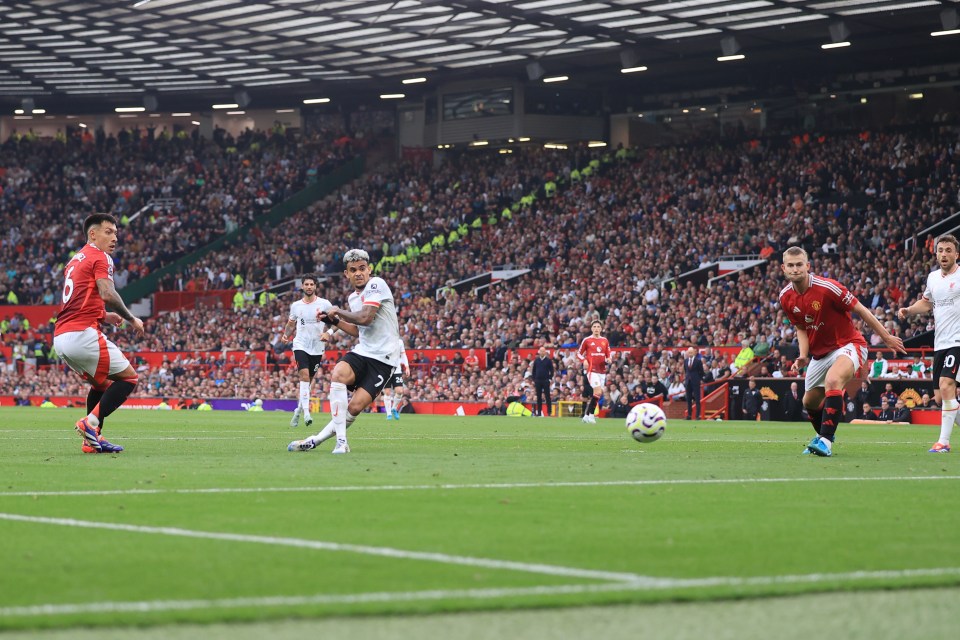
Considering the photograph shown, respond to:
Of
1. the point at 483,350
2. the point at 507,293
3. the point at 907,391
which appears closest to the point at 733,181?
the point at 507,293

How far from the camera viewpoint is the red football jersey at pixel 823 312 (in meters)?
14.1

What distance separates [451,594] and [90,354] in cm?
939

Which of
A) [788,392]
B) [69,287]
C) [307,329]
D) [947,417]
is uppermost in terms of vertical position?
[69,287]

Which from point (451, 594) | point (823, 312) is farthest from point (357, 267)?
point (451, 594)

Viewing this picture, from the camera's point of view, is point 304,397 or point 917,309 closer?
point 917,309

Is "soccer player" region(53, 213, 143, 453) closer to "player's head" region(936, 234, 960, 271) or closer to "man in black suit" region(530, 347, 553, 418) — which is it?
"player's head" region(936, 234, 960, 271)

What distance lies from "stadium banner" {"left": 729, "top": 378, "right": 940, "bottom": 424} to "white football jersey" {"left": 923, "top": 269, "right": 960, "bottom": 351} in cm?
1532

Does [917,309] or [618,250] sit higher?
[618,250]

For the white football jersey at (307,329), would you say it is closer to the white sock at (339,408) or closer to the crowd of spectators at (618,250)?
the white sock at (339,408)

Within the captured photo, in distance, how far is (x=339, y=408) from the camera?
46.8ft

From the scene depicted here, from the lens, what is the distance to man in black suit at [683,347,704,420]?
33875mm

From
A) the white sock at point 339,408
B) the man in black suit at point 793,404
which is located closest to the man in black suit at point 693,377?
the man in black suit at point 793,404

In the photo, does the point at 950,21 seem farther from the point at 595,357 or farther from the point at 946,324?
the point at 946,324

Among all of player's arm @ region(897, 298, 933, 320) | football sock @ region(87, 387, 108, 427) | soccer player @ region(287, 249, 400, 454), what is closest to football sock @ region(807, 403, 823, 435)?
player's arm @ region(897, 298, 933, 320)
